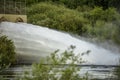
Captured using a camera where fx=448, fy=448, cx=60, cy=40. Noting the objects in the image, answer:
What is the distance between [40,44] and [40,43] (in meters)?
0.05

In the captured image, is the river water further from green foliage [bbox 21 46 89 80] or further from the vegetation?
green foliage [bbox 21 46 89 80]

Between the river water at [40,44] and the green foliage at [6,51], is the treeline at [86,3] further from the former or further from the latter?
the green foliage at [6,51]

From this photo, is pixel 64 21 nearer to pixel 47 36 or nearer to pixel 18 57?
pixel 47 36

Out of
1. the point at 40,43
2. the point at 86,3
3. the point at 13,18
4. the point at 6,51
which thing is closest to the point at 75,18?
the point at 86,3

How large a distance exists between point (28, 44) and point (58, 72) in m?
11.6

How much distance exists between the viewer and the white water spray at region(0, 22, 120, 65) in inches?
684

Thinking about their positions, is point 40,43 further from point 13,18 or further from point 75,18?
point 75,18

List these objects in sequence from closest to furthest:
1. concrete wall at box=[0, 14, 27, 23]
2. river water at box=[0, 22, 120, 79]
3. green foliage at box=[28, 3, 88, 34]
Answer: river water at box=[0, 22, 120, 79] < concrete wall at box=[0, 14, 27, 23] < green foliage at box=[28, 3, 88, 34]

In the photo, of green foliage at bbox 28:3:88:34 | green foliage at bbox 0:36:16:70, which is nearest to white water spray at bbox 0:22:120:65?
green foliage at bbox 0:36:16:70

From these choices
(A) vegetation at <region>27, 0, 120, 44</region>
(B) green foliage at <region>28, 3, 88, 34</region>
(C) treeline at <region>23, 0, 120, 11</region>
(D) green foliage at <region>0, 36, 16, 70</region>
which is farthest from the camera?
(C) treeline at <region>23, 0, 120, 11</region>

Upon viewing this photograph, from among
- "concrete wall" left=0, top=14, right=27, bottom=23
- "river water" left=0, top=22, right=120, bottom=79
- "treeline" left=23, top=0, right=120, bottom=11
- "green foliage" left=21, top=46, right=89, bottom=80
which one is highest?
"green foliage" left=21, top=46, right=89, bottom=80

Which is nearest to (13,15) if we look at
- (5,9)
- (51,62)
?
(5,9)

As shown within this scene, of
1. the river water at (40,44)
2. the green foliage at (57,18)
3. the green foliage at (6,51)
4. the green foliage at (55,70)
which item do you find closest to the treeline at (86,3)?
the green foliage at (57,18)

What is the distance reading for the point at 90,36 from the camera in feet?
70.6
